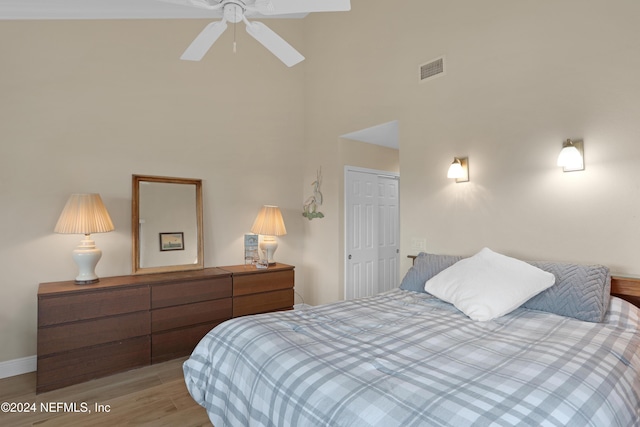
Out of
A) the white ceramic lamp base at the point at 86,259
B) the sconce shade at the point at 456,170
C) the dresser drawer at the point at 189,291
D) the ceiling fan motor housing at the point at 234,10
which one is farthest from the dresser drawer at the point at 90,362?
the sconce shade at the point at 456,170

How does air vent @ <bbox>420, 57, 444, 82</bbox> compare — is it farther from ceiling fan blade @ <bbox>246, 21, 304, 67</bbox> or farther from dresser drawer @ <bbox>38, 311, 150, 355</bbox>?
dresser drawer @ <bbox>38, 311, 150, 355</bbox>

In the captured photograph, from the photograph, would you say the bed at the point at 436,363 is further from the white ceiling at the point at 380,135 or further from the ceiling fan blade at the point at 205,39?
the white ceiling at the point at 380,135

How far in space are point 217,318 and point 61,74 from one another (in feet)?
8.70

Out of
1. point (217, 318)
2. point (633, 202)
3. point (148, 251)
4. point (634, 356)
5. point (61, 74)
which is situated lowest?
point (217, 318)

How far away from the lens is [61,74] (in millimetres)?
2863

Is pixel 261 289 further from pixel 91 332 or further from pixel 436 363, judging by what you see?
pixel 436 363

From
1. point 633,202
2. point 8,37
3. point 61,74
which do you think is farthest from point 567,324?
point 8,37

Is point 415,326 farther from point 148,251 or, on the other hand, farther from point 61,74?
point 61,74

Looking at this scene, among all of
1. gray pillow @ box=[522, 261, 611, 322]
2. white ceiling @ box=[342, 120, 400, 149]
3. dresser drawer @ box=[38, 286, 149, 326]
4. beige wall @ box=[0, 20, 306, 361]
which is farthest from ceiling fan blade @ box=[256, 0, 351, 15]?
dresser drawer @ box=[38, 286, 149, 326]

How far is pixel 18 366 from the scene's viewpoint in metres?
2.70

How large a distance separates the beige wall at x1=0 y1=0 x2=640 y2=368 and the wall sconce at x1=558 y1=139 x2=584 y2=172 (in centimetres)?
6

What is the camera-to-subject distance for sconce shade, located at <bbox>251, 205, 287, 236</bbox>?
146 inches

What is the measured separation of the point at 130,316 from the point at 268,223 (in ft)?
5.29

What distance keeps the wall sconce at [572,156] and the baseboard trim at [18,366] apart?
4.32 metres
